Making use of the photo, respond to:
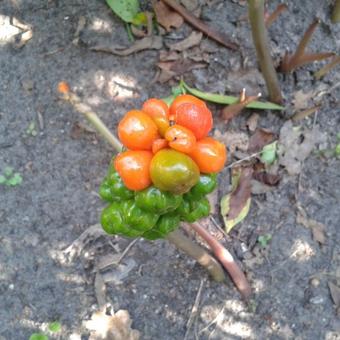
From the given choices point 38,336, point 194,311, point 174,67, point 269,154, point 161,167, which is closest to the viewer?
point 161,167

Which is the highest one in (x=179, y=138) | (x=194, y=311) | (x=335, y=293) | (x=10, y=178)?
(x=179, y=138)

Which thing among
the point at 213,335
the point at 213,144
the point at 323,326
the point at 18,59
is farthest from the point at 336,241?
the point at 18,59

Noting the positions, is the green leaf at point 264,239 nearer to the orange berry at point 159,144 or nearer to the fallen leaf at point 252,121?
the fallen leaf at point 252,121

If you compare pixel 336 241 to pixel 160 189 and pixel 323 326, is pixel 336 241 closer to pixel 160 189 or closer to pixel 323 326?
pixel 323 326

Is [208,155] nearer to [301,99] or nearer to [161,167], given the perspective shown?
[161,167]

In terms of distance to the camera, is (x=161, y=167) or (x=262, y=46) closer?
(x=161, y=167)

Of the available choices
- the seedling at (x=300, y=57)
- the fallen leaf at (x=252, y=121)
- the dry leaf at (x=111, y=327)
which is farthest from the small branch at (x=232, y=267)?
the seedling at (x=300, y=57)

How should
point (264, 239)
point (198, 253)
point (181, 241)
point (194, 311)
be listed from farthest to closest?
point (264, 239) → point (194, 311) → point (198, 253) → point (181, 241)

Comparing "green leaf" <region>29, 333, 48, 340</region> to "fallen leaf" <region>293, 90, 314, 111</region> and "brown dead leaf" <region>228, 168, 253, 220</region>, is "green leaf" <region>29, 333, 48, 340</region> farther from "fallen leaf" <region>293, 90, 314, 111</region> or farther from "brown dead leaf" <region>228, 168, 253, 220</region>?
"fallen leaf" <region>293, 90, 314, 111</region>

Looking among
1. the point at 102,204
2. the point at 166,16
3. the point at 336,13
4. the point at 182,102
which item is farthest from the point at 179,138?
the point at 336,13
